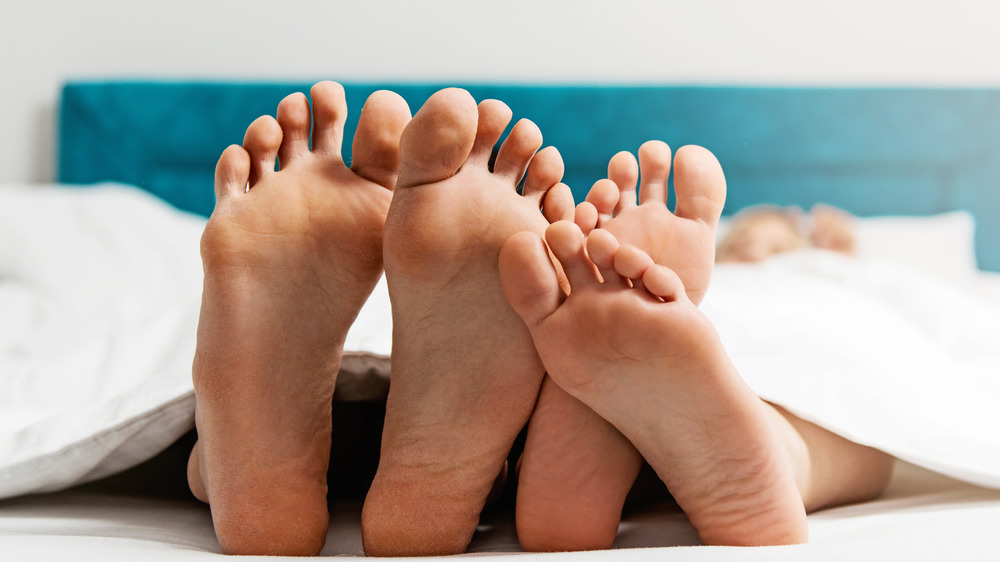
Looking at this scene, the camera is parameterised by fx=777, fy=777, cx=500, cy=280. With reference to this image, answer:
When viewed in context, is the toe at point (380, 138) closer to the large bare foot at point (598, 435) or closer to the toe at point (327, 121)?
the toe at point (327, 121)

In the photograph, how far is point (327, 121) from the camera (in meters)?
0.64

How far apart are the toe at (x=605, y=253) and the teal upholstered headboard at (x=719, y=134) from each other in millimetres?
1456

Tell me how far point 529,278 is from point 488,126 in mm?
129

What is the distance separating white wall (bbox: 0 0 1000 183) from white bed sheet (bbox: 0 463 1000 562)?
1520 mm

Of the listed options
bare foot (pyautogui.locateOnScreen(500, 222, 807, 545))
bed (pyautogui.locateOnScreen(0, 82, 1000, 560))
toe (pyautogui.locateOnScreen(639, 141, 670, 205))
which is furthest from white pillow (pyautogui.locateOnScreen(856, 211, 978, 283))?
bare foot (pyautogui.locateOnScreen(500, 222, 807, 545))

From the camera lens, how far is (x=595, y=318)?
508 millimetres

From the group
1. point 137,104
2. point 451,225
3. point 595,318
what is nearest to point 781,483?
point 595,318

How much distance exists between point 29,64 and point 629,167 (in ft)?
6.61

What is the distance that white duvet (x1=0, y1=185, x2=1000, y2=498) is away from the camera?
626mm

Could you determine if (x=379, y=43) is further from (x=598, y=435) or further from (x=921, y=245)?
(x=598, y=435)

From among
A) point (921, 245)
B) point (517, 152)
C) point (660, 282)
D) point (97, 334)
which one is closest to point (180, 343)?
point (97, 334)

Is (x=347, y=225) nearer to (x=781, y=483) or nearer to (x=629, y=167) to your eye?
(x=629, y=167)

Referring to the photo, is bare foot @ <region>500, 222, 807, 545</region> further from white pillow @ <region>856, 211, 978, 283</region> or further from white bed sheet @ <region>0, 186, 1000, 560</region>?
white pillow @ <region>856, 211, 978, 283</region>

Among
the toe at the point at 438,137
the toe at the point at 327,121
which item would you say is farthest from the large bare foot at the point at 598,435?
the toe at the point at 327,121
